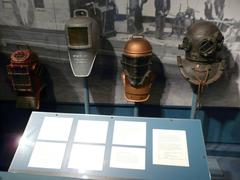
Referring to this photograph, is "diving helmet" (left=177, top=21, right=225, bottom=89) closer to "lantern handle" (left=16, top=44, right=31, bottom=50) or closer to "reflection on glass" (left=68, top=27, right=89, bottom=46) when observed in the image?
"reflection on glass" (left=68, top=27, right=89, bottom=46)

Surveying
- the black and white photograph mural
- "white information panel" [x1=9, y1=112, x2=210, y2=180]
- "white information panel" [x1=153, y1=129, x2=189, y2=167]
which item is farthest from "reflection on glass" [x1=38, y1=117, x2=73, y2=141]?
the black and white photograph mural

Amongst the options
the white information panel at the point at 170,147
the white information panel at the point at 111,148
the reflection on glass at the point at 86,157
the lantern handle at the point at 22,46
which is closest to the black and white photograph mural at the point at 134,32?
the lantern handle at the point at 22,46

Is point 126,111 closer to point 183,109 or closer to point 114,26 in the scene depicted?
point 183,109

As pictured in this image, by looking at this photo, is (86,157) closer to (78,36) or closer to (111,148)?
(111,148)

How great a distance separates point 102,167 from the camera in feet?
5.60

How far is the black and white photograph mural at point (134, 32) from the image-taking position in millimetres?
2510

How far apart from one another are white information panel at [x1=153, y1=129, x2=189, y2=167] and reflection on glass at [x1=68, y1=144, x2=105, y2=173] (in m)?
0.32

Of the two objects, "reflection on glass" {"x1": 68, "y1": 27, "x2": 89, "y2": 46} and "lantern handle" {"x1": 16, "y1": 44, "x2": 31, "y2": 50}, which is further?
"lantern handle" {"x1": 16, "y1": 44, "x2": 31, "y2": 50}

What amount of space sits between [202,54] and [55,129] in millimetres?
1144

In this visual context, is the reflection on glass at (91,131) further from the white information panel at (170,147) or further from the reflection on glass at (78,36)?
the reflection on glass at (78,36)

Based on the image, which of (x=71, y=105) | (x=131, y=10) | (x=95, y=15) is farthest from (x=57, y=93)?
(x=131, y=10)

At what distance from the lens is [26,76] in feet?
8.24

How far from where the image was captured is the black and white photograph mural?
251 cm

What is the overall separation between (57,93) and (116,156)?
1.39m
